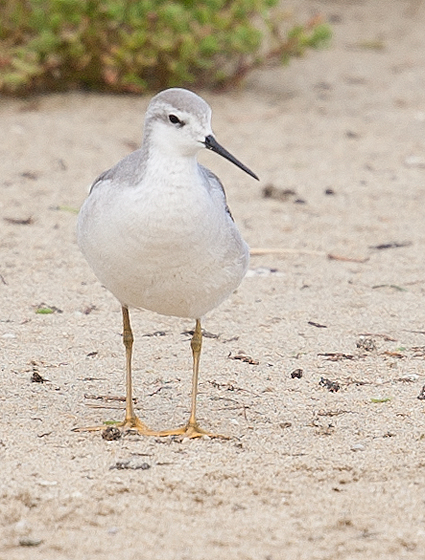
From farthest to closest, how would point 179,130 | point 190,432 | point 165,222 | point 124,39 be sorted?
1. point 124,39
2. point 190,432
3. point 179,130
4. point 165,222

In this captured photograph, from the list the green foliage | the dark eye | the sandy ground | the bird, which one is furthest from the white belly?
the green foliage

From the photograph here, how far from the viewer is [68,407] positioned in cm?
471

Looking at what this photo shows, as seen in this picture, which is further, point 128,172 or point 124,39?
point 124,39

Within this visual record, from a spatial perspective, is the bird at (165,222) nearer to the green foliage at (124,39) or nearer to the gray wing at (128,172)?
the gray wing at (128,172)

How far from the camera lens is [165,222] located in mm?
3980

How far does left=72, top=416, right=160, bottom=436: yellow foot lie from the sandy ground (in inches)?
2.8

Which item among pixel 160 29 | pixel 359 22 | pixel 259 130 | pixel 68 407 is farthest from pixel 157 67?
pixel 68 407

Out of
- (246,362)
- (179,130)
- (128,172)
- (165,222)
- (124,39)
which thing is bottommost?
(246,362)

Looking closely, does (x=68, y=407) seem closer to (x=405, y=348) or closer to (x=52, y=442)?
(x=52, y=442)

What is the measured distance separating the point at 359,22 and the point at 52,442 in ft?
32.2

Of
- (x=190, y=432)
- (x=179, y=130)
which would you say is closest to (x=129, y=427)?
(x=190, y=432)

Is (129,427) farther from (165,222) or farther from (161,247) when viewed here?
(165,222)

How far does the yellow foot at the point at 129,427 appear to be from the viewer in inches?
175

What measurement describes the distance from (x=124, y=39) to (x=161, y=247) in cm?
583
